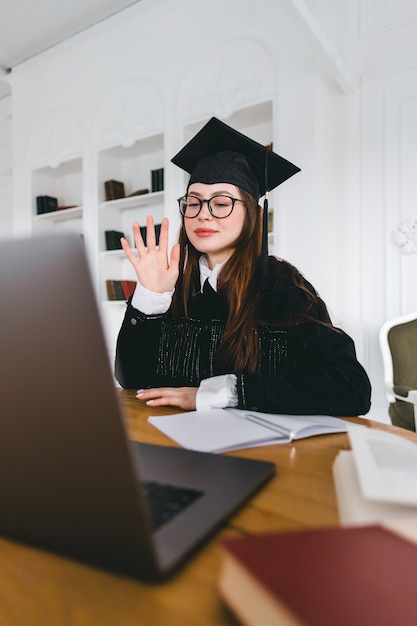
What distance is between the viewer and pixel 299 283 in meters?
1.49

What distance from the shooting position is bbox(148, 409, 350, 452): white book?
2.42 ft

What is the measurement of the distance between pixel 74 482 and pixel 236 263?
128 cm

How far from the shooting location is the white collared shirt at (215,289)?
1.04m

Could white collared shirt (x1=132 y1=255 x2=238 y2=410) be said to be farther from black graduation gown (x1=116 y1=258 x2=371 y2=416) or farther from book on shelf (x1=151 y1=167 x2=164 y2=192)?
book on shelf (x1=151 y1=167 x2=164 y2=192)

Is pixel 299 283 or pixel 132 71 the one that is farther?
pixel 132 71

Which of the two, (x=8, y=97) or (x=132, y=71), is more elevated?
(x=8, y=97)

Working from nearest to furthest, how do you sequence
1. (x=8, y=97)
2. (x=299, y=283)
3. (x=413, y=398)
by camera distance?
(x=299, y=283), (x=413, y=398), (x=8, y=97)

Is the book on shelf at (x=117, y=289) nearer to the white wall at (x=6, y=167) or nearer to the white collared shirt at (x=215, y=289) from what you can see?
the white wall at (x=6, y=167)

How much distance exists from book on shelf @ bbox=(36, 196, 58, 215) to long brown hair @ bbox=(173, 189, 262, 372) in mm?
3652

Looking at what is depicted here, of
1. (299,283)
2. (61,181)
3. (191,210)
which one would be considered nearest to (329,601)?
(299,283)

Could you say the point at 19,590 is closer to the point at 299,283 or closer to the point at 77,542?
the point at 77,542

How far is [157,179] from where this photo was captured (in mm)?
3971

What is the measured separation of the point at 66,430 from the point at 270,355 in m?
1.15

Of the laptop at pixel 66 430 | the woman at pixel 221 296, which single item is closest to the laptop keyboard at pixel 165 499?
the laptop at pixel 66 430
